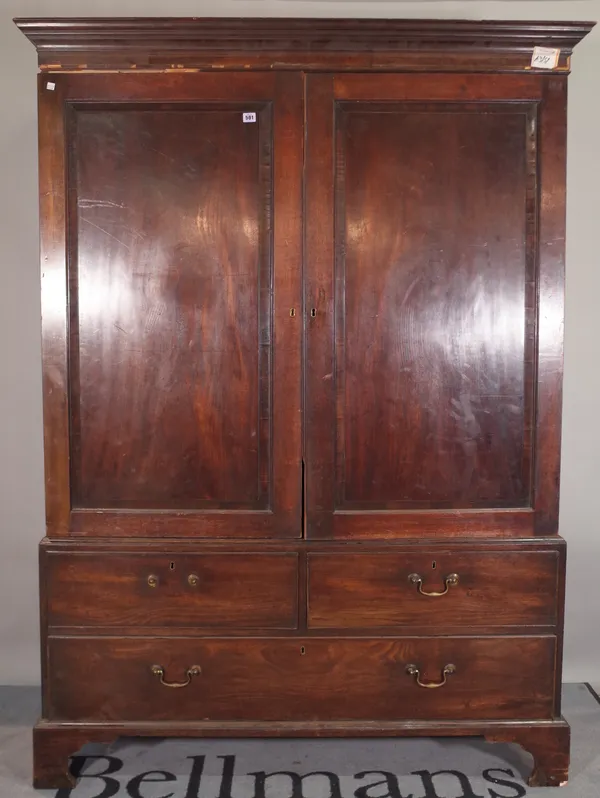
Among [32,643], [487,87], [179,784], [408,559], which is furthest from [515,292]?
[32,643]

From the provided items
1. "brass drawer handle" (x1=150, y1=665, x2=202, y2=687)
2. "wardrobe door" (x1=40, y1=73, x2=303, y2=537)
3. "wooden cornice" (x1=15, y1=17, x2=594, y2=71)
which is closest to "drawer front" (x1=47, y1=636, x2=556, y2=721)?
"brass drawer handle" (x1=150, y1=665, x2=202, y2=687)

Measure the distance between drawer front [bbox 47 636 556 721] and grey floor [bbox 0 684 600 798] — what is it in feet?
Answer: 0.67

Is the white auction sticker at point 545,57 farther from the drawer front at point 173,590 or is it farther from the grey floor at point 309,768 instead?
the grey floor at point 309,768

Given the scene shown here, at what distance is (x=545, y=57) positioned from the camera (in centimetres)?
204

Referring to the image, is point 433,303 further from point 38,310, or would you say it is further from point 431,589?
point 38,310

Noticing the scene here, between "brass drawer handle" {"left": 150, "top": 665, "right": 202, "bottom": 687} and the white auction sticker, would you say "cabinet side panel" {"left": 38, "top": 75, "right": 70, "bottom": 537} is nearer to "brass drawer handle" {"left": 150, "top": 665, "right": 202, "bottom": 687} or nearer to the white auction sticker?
"brass drawer handle" {"left": 150, "top": 665, "right": 202, "bottom": 687}

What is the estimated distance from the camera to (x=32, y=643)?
9.21 ft

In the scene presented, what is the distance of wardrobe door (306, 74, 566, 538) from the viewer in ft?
6.70

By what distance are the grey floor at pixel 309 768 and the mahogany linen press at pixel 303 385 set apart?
0.39 feet

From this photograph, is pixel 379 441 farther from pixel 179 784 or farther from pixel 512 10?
pixel 512 10

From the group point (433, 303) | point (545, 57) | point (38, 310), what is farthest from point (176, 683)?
point (545, 57)

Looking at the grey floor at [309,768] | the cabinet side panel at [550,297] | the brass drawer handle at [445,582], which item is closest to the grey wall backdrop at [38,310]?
the grey floor at [309,768]

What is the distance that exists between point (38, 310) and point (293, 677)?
1.65 m

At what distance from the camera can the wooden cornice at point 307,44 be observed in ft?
6.51
